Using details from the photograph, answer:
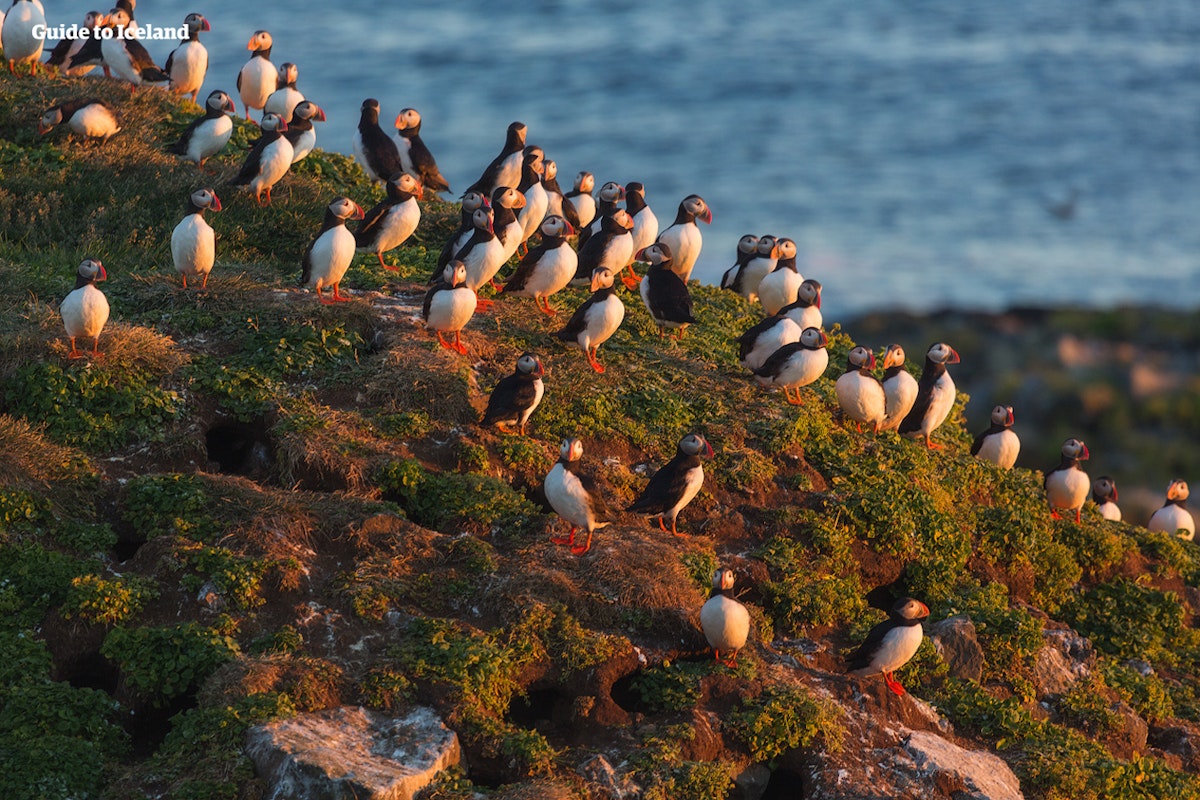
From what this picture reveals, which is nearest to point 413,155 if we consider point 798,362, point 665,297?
point 665,297

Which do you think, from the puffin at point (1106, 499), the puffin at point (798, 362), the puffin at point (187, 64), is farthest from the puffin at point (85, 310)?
the puffin at point (1106, 499)

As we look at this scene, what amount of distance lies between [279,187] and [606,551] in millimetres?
7280

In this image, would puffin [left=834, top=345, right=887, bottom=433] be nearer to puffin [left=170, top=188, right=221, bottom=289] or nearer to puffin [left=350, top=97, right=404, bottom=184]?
puffin [left=170, top=188, right=221, bottom=289]

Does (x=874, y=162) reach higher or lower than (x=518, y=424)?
lower

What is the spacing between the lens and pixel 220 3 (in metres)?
55.6

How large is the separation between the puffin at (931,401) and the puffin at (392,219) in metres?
4.69

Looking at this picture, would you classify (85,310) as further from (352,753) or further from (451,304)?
(352,753)

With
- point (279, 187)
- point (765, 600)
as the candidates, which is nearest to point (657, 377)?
point (765, 600)

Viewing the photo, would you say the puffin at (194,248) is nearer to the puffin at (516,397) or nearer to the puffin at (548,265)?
the puffin at (548,265)

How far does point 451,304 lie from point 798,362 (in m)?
2.91

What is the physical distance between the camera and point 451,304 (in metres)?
11.1

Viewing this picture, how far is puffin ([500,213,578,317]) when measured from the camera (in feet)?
40.3

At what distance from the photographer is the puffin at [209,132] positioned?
14.7 metres

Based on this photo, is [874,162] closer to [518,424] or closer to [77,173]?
[77,173]
